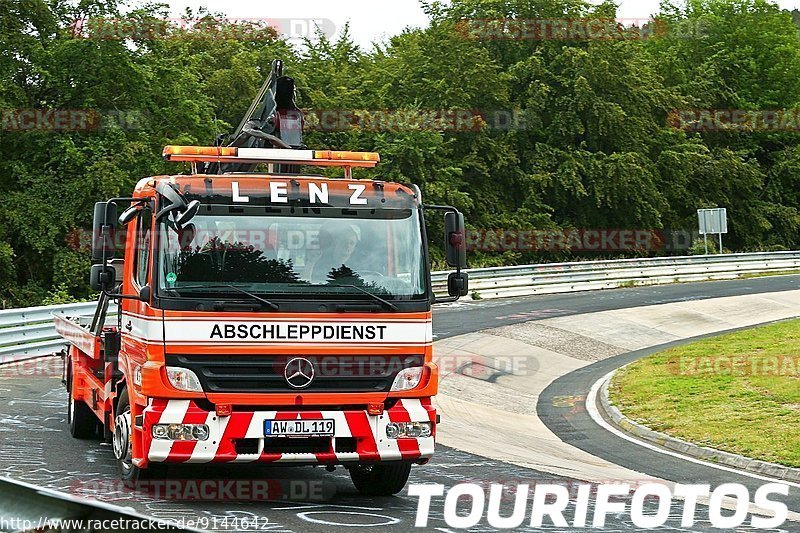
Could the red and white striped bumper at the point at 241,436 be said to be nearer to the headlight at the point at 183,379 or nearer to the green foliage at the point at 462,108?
the headlight at the point at 183,379

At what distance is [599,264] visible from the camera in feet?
126

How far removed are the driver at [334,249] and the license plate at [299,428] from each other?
1147mm

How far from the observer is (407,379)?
8.85 metres

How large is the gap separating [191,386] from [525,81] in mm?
44787

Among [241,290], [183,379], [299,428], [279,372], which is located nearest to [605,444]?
[299,428]

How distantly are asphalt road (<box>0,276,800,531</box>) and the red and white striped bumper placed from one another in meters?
0.44

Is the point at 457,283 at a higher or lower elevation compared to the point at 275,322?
higher

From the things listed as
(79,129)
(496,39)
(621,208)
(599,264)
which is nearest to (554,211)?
(621,208)

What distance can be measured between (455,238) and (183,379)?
2.64 m

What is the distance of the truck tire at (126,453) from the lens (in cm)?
897

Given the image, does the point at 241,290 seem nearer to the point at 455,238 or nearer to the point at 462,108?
the point at 455,238

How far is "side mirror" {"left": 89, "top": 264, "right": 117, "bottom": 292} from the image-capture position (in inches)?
352

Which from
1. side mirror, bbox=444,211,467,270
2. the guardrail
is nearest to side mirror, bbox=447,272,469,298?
side mirror, bbox=444,211,467,270

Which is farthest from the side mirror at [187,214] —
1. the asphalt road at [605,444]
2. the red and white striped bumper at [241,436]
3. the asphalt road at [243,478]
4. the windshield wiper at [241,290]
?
the asphalt road at [605,444]
